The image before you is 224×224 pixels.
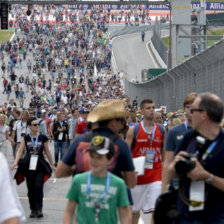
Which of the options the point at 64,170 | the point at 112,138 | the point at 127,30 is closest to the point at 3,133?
the point at 64,170

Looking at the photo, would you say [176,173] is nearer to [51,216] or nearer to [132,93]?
[51,216]

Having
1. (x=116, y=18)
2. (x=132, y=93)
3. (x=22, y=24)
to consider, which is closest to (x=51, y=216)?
(x=132, y=93)

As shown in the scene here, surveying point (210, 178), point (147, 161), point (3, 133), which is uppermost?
point (210, 178)

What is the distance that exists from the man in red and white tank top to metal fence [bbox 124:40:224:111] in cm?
821

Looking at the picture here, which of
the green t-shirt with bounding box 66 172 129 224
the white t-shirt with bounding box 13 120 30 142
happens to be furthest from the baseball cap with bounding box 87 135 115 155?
the white t-shirt with bounding box 13 120 30 142

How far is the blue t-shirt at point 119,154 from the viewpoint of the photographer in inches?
260

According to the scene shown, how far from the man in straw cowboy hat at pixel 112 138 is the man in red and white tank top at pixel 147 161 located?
281cm

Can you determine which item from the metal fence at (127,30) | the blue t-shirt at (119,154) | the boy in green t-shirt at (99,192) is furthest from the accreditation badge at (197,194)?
the metal fence at (127,30)

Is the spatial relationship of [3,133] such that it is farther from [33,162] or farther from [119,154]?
[119,154]

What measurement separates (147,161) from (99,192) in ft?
12.3

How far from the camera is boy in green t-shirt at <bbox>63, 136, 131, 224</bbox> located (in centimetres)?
587

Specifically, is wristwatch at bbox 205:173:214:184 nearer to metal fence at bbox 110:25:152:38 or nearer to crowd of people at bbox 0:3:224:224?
crowd of people at bbox 0:3:224:224

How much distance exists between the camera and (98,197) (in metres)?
5.95

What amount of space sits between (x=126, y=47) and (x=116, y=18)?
19664mm
